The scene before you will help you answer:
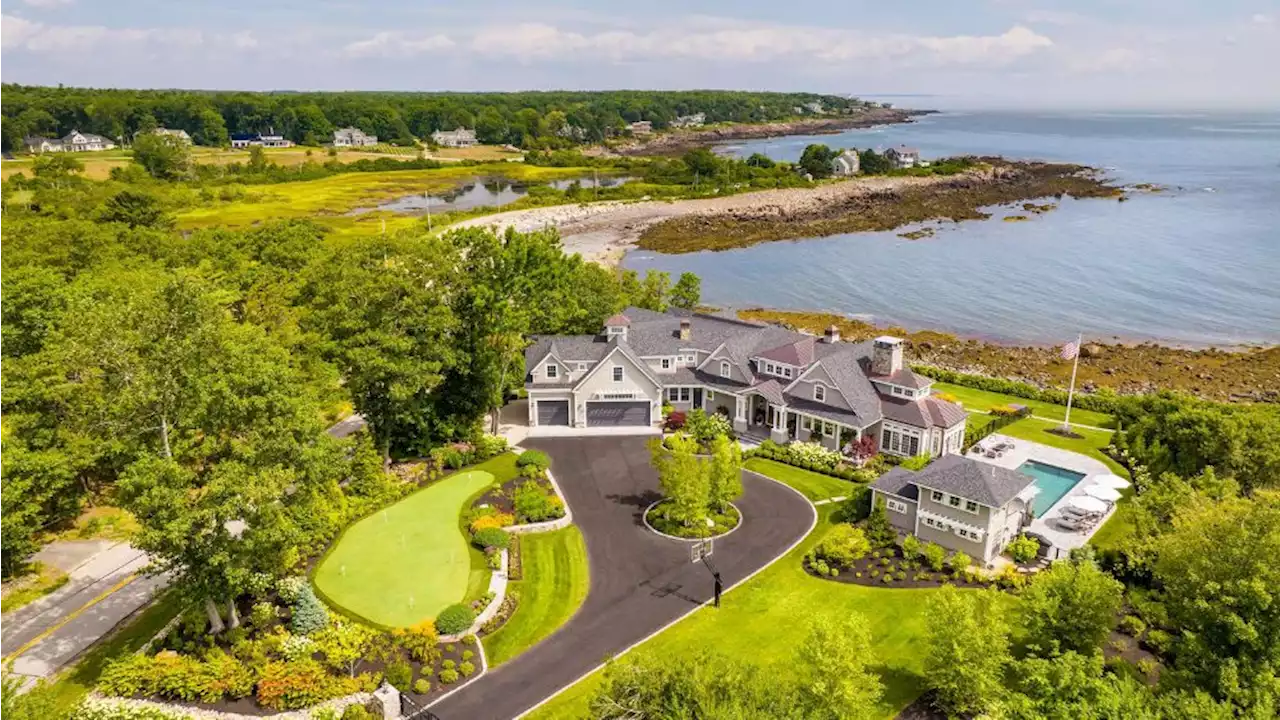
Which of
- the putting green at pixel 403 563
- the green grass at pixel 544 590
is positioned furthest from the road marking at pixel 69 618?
the green grass at pixel 544 590

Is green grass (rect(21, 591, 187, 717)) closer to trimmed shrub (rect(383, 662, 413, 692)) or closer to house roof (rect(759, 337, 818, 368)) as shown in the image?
trimmed shrub (rect(383, 662, 413, 692))

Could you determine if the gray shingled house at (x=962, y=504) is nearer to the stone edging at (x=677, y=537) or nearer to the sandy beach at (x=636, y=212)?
the stone edging at (x=677, y=537)

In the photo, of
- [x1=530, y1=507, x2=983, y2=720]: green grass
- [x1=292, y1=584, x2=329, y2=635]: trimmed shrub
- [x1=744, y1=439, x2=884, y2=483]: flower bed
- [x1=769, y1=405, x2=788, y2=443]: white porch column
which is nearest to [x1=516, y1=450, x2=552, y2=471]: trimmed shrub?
[x1=744, y1=439, x2=884, y2=483]: flower bed

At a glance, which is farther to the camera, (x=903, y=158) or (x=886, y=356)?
(x=903, y=158)

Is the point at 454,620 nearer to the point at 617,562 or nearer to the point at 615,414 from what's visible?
the point at 617,562

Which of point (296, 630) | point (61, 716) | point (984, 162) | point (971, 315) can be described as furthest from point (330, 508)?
point (984, 162)

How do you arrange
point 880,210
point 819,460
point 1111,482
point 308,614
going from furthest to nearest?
point 880,210
point 819,460
point 1111,482
point 308,614

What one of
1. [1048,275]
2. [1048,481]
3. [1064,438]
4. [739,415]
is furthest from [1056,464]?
[1048,275]
